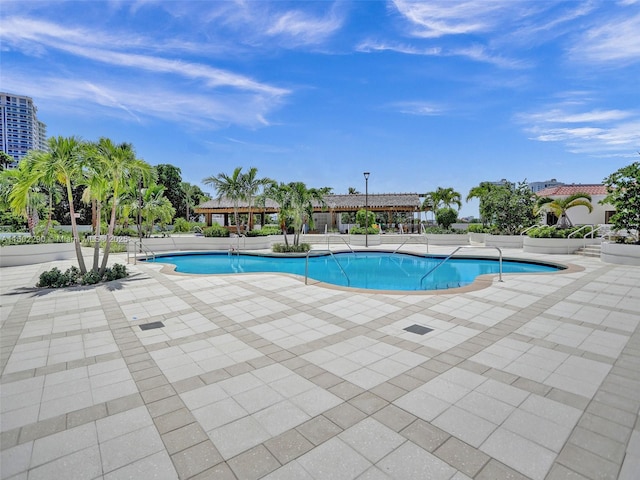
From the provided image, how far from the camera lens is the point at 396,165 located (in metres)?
31.3

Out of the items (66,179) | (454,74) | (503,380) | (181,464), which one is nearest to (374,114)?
(454,74)

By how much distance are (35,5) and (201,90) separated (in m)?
7.63

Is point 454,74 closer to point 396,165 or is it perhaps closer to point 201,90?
point 201,90

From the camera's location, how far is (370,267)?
594 inches

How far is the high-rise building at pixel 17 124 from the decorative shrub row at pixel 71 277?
91280mm

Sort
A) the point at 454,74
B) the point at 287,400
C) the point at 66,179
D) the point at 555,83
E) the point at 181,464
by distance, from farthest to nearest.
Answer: the point at 454,74, the point at 555,83, the point at 66,179, the point at 287,400, the point at 181,464

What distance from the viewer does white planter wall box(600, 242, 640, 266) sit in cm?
1221

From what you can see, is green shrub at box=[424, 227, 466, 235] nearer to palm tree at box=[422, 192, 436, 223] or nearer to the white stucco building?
palm tree at box=[422, 192, 436, 223]

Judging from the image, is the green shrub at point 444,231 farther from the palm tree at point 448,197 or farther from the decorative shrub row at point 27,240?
the decorative shrub row at point 27,240

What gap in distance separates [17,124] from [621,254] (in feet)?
362

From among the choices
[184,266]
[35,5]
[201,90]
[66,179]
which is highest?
[201,90]

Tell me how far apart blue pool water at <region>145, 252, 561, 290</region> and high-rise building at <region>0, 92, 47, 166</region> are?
87.8m

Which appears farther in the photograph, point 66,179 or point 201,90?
point 201,90

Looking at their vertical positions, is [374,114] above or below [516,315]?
above
